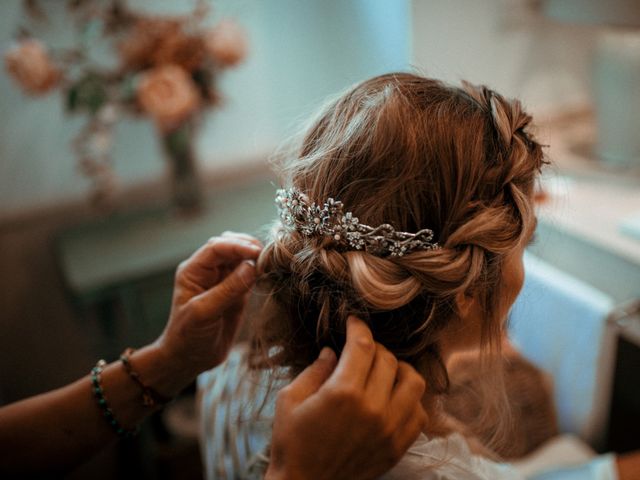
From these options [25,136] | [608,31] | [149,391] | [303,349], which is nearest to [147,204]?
[25,136]

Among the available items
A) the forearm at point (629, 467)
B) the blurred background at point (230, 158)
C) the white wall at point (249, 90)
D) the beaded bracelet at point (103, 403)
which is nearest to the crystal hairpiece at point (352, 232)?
the beaded bracelet at point (103, 403)

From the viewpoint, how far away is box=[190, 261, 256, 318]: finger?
2.51ft

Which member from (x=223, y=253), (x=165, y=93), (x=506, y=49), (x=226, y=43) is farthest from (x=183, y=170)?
(x=506, y=49)

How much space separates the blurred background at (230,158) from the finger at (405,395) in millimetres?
916

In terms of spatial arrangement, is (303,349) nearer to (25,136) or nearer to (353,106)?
(353,106)

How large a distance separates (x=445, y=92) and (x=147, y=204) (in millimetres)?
1336

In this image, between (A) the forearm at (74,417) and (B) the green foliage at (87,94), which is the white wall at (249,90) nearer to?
(B) the green foliage at (87,94)

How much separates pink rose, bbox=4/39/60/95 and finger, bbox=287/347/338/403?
111 centimetres

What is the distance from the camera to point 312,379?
60 centimetres

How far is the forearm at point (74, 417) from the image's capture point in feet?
2.59

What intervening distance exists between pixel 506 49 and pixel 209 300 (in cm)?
141

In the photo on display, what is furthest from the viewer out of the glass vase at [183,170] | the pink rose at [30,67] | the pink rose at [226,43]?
the glass vase at [183,170]

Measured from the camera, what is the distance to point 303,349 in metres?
0.77

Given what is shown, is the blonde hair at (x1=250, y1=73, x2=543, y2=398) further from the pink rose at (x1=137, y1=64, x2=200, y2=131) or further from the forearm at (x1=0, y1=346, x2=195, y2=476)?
the pink rose at (x1=137, y1=64, x2=200, y2=131)
